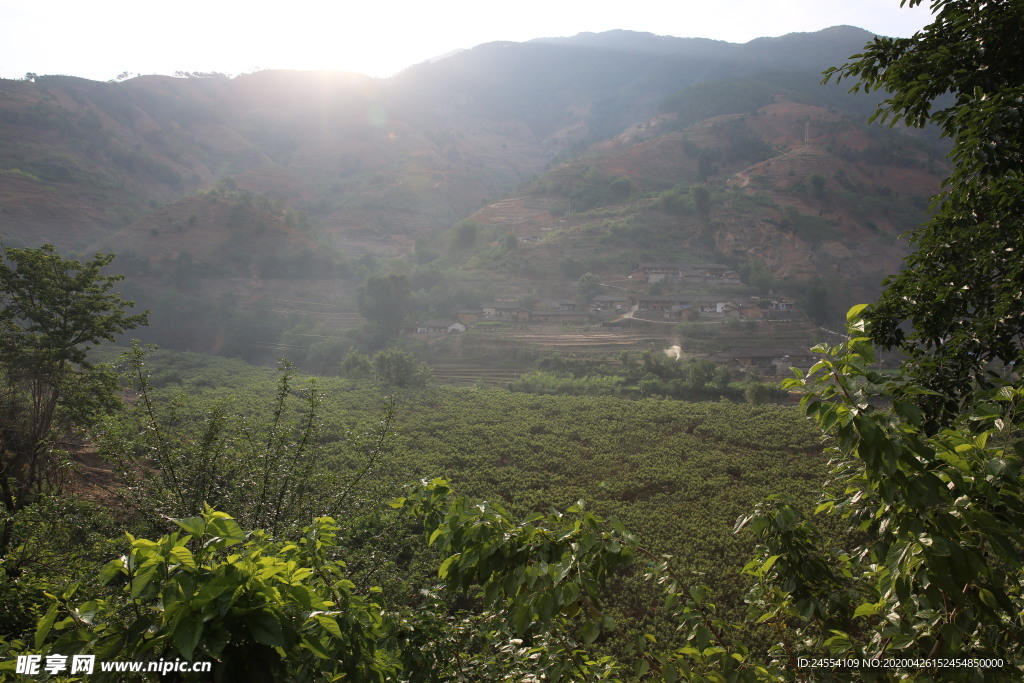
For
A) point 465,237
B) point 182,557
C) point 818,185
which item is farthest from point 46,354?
point 818,185

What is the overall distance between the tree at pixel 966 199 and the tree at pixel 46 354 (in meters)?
11.8

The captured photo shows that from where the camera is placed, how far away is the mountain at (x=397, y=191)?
4456 cm

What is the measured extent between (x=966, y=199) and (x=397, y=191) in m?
77.7

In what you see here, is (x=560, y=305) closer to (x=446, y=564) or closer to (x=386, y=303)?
(x=386, y=303)

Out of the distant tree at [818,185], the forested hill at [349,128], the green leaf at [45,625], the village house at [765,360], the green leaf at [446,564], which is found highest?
the forested hill at [349,128]

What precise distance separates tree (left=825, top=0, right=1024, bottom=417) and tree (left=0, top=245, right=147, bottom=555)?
1177 centimetres

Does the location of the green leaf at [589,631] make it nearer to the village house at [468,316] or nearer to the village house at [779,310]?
the village house at [468,316]

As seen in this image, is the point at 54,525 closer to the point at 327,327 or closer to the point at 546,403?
the point at 546,403

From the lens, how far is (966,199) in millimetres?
3643

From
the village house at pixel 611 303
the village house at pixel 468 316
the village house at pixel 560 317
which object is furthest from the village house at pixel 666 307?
the village house at pixel 468 316

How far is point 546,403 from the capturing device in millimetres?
20312

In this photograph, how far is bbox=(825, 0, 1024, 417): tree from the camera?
3211mm

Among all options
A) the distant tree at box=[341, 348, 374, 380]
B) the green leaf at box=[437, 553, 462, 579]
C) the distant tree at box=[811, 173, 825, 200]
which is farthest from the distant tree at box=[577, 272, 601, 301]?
the green leaf at box=[437, 553, 462, 579]

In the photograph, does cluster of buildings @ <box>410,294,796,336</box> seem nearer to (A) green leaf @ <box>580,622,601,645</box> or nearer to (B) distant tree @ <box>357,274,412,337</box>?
(B) distant tree @ <box>357,274,412,337</box>
